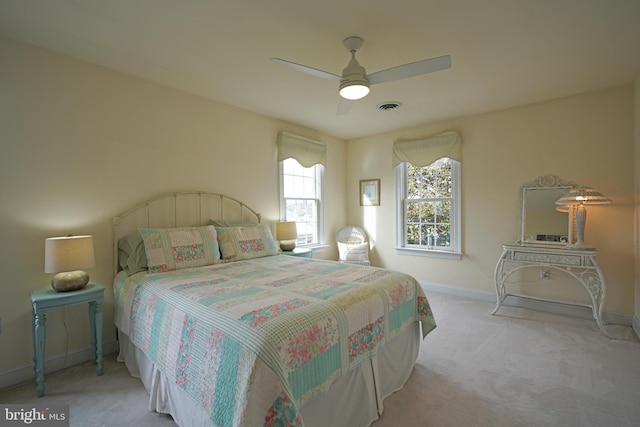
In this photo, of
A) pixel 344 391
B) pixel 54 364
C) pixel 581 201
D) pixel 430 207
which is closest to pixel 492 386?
pixel 344 391

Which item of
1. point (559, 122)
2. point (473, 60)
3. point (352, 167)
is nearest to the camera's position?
point (473, 60)

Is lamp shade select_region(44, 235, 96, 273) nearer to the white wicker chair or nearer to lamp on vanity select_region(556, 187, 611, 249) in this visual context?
the white wicker chair

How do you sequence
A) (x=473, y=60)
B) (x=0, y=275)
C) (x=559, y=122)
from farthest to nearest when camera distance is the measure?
1. (x=559, y=122)
2. (x=473, y=60)
3. (x=0, y=275)

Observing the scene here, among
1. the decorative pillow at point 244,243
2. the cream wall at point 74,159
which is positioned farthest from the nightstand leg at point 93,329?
the decorative pillow at point 244,243

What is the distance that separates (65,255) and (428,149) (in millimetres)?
4299

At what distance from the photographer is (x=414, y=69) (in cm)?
204

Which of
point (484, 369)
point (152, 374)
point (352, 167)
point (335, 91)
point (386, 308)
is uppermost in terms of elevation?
point (335, 91)

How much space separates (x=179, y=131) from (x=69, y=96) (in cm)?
92

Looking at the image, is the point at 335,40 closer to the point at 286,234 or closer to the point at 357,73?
the point at 357,73

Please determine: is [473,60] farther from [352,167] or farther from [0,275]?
[0,275]

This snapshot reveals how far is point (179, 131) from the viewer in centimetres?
320

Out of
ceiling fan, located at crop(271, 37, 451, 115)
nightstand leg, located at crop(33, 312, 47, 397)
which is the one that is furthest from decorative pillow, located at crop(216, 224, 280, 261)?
ceiling fan, located at crop(271, 37, 451, 115)

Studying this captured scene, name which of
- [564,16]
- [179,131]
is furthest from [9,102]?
[564,16]

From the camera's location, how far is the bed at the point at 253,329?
1322 mm
